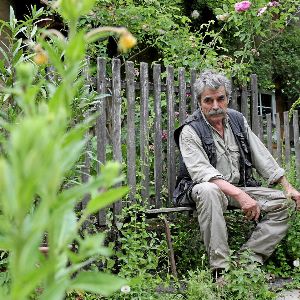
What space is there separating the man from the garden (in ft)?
0.62

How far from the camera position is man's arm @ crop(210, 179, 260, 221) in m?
4.31

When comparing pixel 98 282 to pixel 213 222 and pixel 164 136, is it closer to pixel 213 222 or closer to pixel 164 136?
pixel 213 222

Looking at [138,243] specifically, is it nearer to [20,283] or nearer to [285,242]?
[285,242]

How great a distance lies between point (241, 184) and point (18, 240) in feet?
13.7

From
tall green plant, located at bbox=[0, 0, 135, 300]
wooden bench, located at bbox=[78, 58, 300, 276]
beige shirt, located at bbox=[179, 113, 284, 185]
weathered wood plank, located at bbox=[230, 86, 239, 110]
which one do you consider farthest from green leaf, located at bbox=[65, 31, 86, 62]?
weathered wood plank, located at bbox=[230, 86, 239, 110]

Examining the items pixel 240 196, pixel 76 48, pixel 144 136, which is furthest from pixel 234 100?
pixel 76 48

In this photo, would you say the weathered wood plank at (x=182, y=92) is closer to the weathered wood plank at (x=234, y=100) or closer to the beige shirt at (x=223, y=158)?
the beige shirt at (x=223, y=158)

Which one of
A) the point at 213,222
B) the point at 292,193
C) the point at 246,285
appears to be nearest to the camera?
the point at 246,285

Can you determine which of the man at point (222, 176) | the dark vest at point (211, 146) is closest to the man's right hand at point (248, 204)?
the man at point (222, 176)

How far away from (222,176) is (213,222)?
0.37 m

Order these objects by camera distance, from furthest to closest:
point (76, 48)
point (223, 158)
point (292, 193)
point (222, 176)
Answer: point (223, 158)
point (292, 193)
point (222, 176)
point (76, 48)

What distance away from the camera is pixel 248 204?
433 cm

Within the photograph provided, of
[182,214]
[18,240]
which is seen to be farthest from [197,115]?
[18,240]

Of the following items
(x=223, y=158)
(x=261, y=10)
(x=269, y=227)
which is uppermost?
(x=261, y=10)
